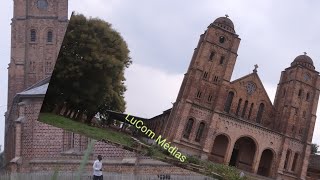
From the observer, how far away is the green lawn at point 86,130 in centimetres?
383

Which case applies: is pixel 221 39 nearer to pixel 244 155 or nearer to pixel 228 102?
pixel 228 102

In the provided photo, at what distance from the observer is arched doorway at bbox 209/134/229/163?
329 centimetres

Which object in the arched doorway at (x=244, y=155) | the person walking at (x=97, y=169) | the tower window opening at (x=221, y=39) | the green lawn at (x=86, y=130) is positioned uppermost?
the tower window opening at (x=221, y=39)

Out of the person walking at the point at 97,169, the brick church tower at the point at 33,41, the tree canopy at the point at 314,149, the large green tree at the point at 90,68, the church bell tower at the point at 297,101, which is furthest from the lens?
the person walking at the point at 97,169

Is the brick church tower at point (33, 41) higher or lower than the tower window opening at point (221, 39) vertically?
lower

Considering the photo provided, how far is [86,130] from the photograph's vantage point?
3.93 metres

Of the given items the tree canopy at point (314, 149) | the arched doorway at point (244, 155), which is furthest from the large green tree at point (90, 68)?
the tree canopy at point (314, 149)

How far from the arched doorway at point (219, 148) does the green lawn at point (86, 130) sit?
74cm

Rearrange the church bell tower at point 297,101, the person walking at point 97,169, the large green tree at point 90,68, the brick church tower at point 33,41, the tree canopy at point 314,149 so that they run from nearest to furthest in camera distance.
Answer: the church bell tower at point 297,101 → the tree canopy at point 314,149 → the large green tree at point 90,68 → the brick church tower at point 33,41 → the person walking at point 97,169

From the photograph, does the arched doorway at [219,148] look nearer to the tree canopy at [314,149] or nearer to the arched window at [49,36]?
the tree canopy at [314,149]

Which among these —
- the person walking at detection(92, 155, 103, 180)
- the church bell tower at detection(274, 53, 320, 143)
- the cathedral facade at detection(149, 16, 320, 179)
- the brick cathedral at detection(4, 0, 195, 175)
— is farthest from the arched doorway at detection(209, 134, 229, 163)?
the person walking at detection(92, 155, 103, 180)

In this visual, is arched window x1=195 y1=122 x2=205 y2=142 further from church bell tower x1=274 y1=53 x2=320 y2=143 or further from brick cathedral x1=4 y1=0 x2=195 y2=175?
brick cathedral x1=4 y1=0 x2=195 y2=175

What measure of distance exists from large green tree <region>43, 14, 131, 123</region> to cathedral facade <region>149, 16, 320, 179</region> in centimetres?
54

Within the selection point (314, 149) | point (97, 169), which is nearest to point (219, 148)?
point (314, 149)
